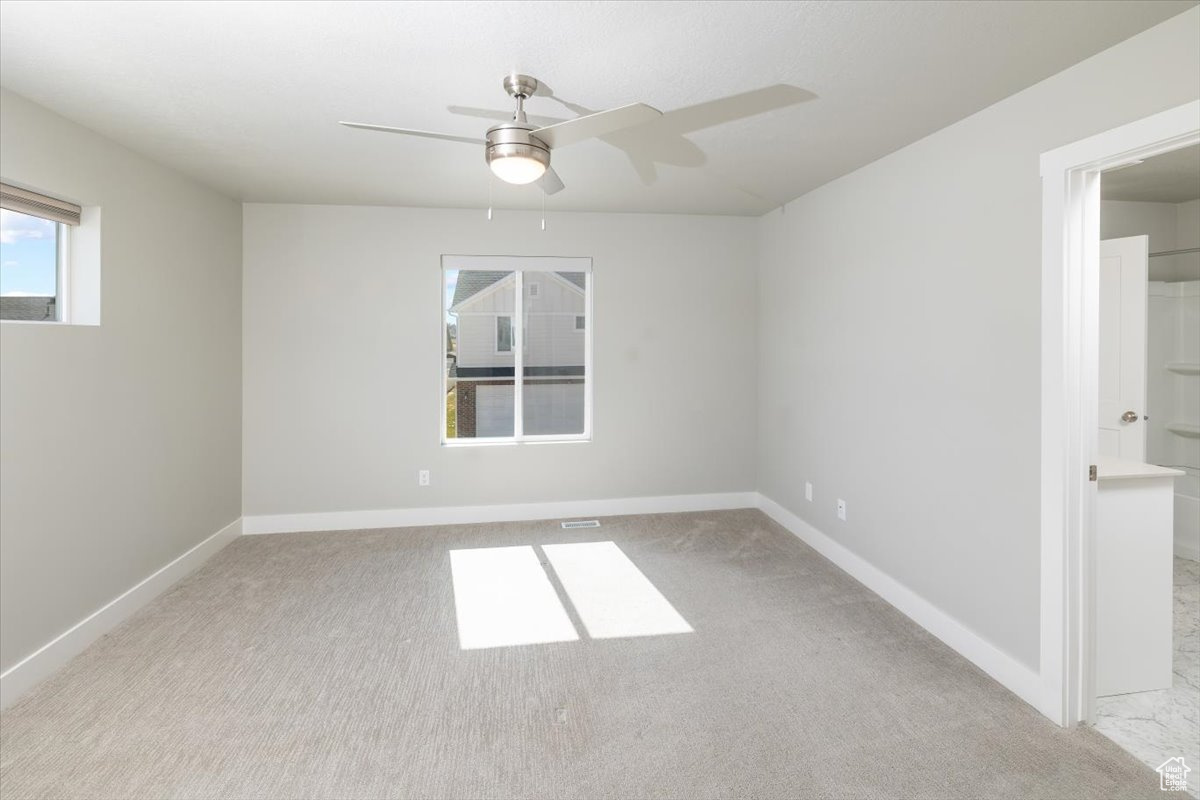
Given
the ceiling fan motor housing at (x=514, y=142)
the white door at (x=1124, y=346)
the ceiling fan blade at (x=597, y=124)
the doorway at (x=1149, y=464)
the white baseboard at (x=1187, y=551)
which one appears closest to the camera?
the ceiling fan blade at (x=597, y=124)

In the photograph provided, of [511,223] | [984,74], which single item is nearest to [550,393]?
[511,223]

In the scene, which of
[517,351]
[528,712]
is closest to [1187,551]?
[528,712]

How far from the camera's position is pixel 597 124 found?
7.19 ft

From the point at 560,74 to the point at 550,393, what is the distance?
2.94 metres

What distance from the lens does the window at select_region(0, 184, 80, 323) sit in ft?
8.46

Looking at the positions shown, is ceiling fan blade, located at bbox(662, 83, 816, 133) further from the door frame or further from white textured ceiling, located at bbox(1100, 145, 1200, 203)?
white textured ceiling, located at bbox(1100, 145, 1200, 203)

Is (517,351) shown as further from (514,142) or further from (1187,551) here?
(1187,551)

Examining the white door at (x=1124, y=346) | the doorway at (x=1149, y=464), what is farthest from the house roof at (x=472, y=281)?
the white door at (x=1124, y=346)

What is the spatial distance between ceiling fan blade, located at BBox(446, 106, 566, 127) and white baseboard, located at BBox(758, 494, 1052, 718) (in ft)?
9.50

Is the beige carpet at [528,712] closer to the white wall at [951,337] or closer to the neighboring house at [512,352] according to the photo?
the white wall at [951,337]

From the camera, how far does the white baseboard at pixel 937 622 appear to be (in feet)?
8.12

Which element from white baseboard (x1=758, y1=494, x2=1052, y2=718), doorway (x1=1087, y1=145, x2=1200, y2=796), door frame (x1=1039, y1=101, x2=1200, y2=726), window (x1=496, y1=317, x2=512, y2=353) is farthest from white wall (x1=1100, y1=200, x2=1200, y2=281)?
window (x1=496, y1=317, x2=512, y2=353)

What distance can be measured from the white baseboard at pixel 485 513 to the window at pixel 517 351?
541 millimetres

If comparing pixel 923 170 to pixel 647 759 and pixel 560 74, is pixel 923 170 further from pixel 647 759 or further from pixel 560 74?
pixel 647 759
